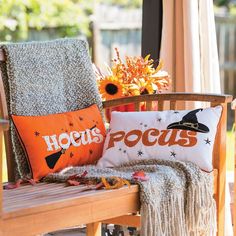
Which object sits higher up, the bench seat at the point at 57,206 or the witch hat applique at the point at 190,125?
the witch hat applique at the point at 190,125

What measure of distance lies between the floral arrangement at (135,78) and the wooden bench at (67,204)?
320mm

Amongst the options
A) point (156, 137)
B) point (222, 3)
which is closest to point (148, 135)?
point (156, 137)

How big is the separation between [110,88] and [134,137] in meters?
0.39

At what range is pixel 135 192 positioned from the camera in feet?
9.52

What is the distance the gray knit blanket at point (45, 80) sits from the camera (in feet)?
10.5

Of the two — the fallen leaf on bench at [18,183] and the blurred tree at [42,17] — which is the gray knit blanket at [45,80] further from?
the blurred tree at [42,17]

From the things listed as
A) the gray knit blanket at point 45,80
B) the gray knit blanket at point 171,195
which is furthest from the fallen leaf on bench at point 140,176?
the gray knit blanket at point 45,80

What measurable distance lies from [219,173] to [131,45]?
373 centimetres

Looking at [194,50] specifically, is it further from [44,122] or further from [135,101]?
[44,122]

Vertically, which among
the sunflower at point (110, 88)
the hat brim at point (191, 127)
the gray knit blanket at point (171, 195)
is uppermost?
the sunflower at point (110, 88)

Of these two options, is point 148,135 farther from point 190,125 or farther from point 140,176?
point 140,176

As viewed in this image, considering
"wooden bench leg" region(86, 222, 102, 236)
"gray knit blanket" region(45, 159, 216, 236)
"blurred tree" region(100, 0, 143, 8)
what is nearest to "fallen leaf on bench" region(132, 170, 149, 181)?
"gray knit blanket" region(45, 159, 216, 236)

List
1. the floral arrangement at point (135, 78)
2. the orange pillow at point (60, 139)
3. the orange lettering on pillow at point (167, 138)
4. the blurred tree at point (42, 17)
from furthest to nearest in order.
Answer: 1. the blurred tree at point (42, 17)
2. the floral arrangement at point (135, 78)
3. the orange lettering on pillow at point (167, 138)
4. the orange pillow at point (60, 139)

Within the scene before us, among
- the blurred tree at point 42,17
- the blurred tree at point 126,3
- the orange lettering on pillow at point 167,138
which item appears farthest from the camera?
the blurred tree at point 126,3
